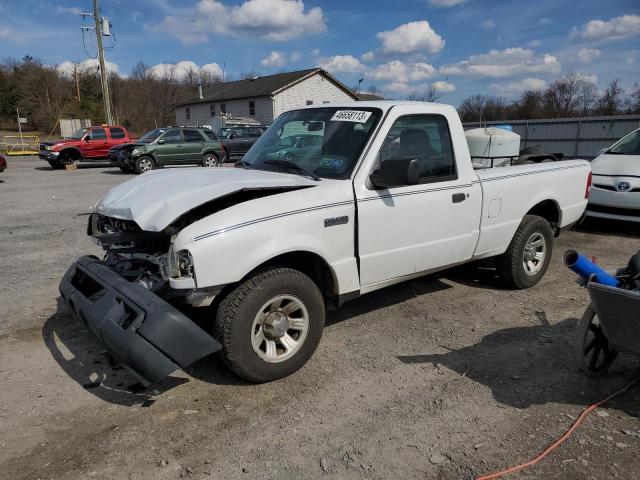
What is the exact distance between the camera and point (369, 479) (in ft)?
8.39

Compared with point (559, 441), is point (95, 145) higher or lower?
higher

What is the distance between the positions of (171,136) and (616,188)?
629 inches

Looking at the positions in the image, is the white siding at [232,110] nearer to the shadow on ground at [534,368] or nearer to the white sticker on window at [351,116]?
the white sticker on window at [351,116]

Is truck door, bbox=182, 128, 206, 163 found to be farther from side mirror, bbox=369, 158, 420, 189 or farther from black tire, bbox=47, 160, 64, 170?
side mirror, bbox=369, 158, 420, 189

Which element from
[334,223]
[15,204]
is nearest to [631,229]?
[334,223]

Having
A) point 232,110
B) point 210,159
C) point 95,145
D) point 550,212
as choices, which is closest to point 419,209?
point 550,212

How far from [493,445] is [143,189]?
10.0 feet

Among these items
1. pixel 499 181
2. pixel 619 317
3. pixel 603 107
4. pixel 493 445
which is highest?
pixel 603 107

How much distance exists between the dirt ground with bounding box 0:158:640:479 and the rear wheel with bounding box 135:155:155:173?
14229 mm

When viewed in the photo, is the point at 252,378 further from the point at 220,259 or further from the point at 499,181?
the point at 499,181

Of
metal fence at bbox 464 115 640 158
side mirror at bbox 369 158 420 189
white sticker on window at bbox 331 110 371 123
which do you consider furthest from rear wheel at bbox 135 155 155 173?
side mirror at bbox 369 158 420 189

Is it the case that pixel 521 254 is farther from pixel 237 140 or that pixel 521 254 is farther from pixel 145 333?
pixel 237 140

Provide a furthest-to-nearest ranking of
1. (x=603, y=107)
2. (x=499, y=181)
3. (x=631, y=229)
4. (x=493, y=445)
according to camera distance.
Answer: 1. (x=603, y=107)
2. (x=631, y=229)
3. (x=499, y=181)
4. (x=493, y=445)

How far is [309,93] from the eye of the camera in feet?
142
